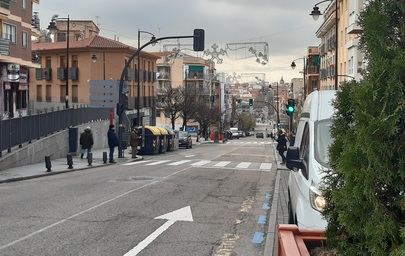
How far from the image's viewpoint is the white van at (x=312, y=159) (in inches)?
271

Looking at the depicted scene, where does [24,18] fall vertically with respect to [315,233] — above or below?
above

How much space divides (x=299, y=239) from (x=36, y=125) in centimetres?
2396

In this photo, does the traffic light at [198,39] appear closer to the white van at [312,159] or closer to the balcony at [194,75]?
the white van at [312,159]

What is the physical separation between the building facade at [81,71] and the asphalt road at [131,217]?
163ft

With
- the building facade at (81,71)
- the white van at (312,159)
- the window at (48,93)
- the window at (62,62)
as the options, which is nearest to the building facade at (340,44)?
the building facade at (81,71)

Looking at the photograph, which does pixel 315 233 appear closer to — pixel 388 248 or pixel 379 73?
pixel 388 248

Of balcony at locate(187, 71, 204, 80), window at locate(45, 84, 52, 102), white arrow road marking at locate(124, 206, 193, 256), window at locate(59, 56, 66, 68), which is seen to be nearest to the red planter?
white arrow road marking at locate(124, 206, 193, 256)

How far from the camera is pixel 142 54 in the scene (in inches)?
2970

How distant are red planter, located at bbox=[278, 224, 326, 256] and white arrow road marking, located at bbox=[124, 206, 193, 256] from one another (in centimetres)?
404

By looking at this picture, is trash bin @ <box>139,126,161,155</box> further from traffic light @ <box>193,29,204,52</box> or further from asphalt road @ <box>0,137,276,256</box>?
asphalt road @ <box>0,137,276,256</box>

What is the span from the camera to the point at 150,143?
39.1 m

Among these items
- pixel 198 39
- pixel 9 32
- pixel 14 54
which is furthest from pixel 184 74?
pixel 198 39

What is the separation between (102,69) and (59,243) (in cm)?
6237

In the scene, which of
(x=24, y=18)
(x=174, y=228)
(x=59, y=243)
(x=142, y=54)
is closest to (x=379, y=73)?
(x=59, y=243)
